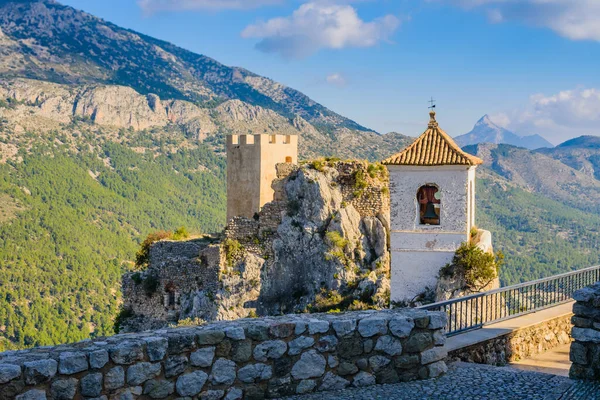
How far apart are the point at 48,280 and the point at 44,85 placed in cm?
6538

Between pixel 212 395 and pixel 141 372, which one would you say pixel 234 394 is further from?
pixel 141 372

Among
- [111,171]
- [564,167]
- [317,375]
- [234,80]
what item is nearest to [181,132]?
[111,171]

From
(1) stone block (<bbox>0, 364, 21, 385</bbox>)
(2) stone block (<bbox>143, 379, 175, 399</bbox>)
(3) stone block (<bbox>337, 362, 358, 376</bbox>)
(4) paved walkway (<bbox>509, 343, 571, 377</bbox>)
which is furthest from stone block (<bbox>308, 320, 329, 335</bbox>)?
(4) paved walkway (<bbox>509, 343, 571, 377</bbox>)

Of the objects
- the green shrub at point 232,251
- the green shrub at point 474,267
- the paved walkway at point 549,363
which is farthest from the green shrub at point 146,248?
the paved walkway at point 549,363

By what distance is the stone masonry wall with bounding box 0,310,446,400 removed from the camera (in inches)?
235

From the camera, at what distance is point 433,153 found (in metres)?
20.5

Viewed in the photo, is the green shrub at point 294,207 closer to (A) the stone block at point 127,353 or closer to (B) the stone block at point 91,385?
(A) the stone block at point 127,353

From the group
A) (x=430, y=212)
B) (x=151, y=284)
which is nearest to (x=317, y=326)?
(x=430, y=212)

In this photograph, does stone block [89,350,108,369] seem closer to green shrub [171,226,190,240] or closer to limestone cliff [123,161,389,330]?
limestone cliff [123,161,389,330]

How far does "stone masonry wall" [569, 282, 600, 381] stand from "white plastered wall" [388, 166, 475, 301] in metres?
12.1

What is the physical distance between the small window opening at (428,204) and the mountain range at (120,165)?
51.7 m

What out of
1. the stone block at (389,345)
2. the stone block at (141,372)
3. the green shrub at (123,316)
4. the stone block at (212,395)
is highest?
the stone block at (389,345)

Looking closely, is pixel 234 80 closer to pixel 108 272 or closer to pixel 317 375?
pixel 108 272

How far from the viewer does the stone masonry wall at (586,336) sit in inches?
297
